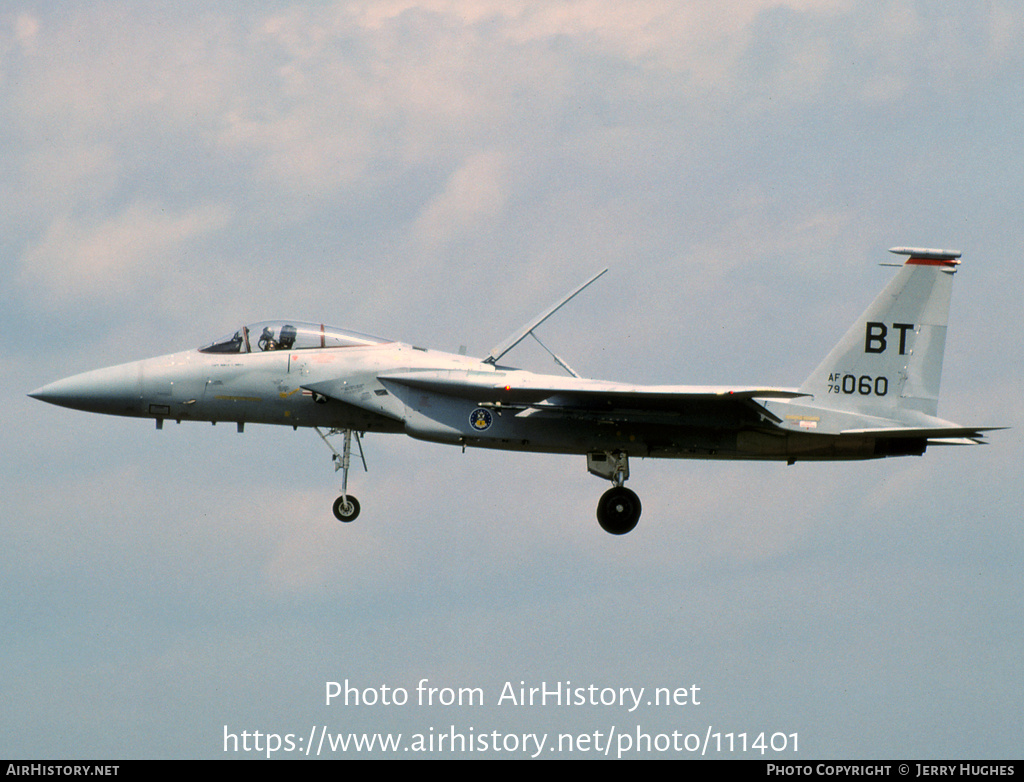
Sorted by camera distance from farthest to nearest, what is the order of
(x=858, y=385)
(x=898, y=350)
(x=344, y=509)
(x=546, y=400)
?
(x=898, y=350), (x=858, y=385), (x=344, y=509), (x=546, y=400)

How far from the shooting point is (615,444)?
2373 cm

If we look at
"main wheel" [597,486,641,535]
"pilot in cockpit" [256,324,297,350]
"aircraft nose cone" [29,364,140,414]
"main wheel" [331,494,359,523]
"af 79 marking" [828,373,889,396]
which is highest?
"af 79 marking" [828,373,889,396]

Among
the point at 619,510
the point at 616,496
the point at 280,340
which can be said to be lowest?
the point at 619,510

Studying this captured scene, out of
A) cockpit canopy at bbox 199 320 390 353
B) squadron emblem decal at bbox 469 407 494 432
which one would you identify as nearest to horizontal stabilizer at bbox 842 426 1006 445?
squadron emblem decal at bbox 469 407 494 432

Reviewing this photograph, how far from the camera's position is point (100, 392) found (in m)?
24.0

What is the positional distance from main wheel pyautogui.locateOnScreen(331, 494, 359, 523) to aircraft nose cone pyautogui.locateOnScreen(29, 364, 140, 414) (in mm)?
3809

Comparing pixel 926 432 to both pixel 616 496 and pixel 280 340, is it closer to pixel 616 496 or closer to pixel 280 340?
pixel 616 496

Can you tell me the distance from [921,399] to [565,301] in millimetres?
6484

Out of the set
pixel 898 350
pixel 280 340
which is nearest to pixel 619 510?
pixel 898 350

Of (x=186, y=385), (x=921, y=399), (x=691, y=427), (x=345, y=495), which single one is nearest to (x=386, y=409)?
(x=345, y=495)

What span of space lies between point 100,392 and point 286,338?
128 inches

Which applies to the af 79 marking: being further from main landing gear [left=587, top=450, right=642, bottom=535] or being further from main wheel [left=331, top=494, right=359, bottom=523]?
main wheel [left=331, top=494, right=359, bottom=523]

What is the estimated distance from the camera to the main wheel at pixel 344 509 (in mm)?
23969

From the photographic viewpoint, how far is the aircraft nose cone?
78.5 ft
